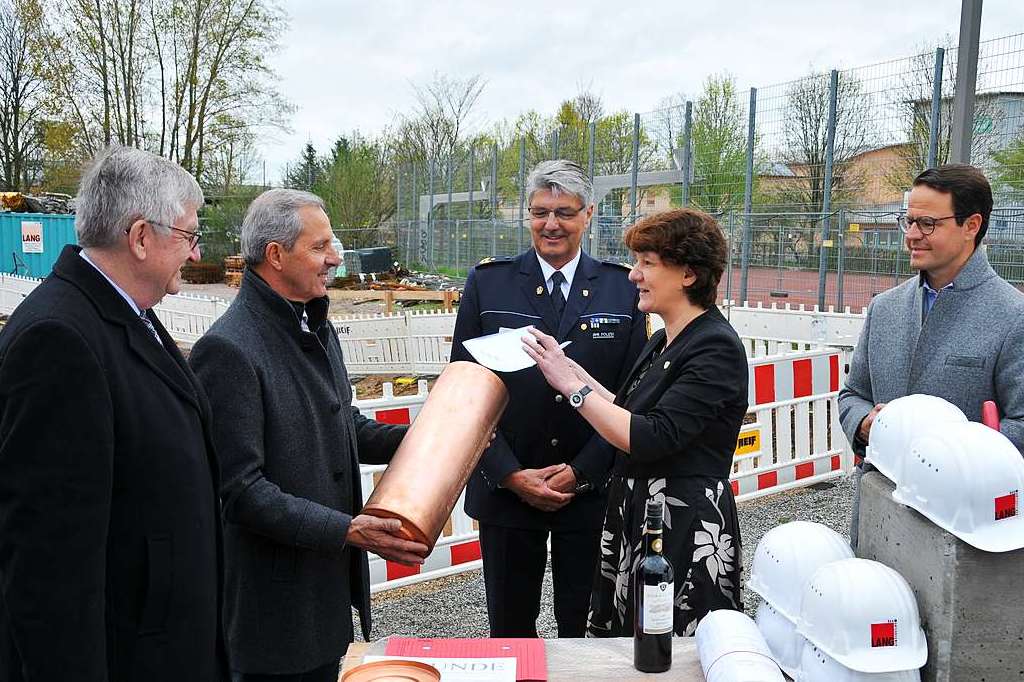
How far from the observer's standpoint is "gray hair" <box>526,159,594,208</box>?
3.25 meters

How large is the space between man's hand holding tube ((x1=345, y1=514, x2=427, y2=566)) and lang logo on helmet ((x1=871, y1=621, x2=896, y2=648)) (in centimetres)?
109

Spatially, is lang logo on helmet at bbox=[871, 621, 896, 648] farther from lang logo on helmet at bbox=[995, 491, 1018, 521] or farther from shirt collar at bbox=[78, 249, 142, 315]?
shirt collar at bbox=[78, 249, 142, 315]

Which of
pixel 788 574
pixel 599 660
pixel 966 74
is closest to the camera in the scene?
pixel 788 574

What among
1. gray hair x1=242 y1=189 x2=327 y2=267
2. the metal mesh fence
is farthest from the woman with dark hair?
the metal mesh fence

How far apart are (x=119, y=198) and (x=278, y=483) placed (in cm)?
93

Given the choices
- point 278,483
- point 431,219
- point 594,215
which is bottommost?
point 278,483

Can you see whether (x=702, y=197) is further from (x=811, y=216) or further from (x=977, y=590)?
(x=977, y=590)

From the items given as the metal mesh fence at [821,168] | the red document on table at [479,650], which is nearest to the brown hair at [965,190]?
the red document on table at [479,650]

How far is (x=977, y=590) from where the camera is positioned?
180cm

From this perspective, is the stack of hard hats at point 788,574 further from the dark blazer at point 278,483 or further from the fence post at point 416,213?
the fence post at point 416,213

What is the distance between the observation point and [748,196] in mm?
15984

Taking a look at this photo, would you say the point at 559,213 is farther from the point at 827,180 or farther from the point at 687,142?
the point at 687,142

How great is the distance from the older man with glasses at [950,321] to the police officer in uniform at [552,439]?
91 cm

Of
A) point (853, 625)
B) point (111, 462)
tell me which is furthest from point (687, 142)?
point (111, 462)
